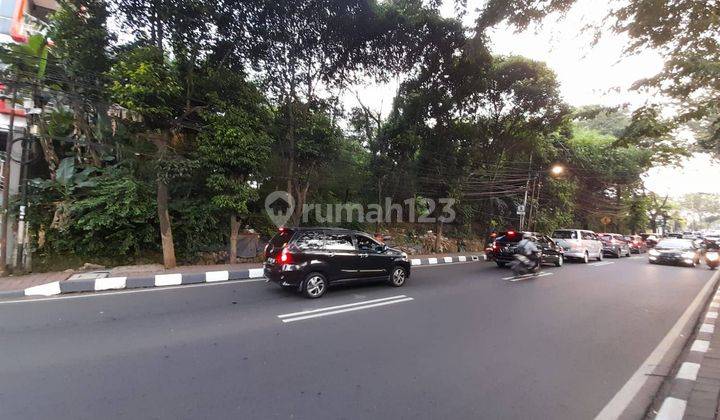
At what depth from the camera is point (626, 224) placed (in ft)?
112

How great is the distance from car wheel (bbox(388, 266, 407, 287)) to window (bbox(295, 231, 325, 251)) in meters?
2.20

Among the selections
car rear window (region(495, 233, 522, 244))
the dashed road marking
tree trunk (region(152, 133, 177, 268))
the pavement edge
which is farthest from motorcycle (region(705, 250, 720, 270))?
tree trunk (region(152, 133, 177, 268))

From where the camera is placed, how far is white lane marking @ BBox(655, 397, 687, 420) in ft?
9.89

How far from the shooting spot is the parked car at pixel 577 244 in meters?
15.6

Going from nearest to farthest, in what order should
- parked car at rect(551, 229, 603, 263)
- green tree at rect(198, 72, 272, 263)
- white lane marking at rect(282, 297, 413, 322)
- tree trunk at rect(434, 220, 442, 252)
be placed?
white lane marking at rect(282, 297, 413, 322) < green tree at rect(198, 72, 272, 263) < parked car at rect(551, 229, 603, 263) < tree trunk at rect(434, 220, 442, 252)

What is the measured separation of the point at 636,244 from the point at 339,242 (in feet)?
85.9

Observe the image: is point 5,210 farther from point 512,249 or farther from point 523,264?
point 512,249

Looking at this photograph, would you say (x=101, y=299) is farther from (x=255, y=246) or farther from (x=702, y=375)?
(x=702, y=375)

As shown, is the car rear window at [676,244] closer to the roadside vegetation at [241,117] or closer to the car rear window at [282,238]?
the roadside vegetation at [241,117]

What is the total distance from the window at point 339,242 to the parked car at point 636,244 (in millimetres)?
23337

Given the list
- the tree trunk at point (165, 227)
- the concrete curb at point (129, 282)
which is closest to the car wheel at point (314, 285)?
the concrete curb at point (129, 282)

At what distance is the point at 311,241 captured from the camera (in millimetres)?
7418

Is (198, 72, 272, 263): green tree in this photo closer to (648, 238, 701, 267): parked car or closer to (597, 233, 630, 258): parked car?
(648, 238, 701, 267): parked car

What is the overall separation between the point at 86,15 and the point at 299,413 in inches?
456
